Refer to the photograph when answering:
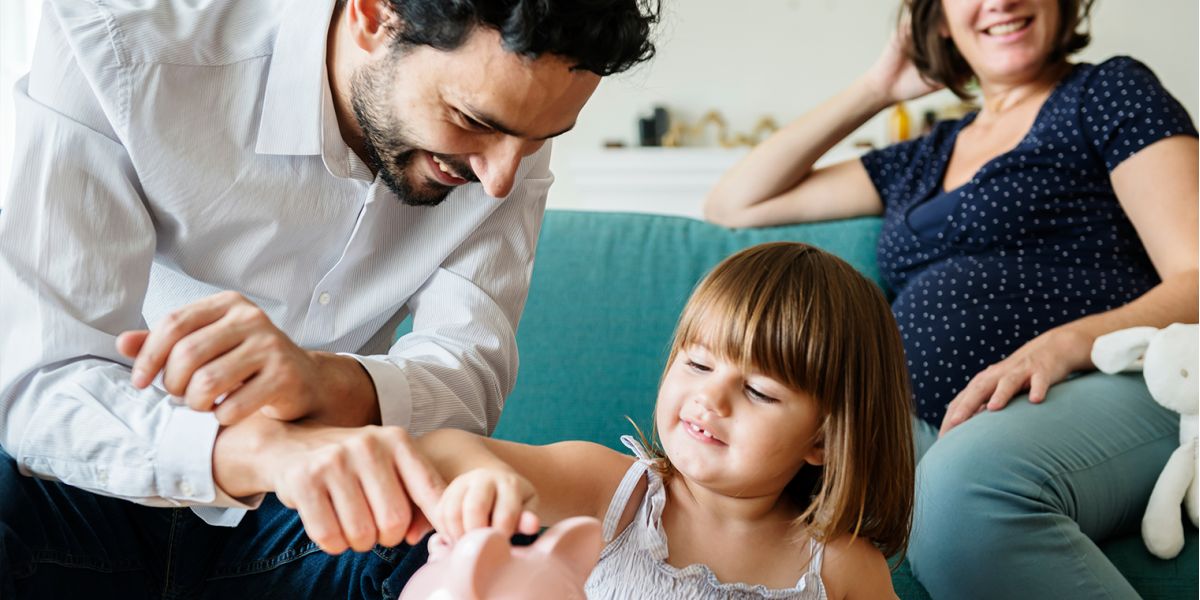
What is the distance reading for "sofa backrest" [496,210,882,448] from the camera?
6.38 ft

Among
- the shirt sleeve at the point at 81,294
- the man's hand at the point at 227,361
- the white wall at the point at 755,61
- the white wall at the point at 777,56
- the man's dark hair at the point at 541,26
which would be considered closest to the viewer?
the man's hand at the point at 227,361

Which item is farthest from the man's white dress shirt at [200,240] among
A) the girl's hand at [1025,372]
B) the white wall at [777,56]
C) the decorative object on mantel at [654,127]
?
the decorative object on mantel at [654,127]

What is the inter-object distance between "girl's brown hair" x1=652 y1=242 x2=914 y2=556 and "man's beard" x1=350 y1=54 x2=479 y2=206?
303mm

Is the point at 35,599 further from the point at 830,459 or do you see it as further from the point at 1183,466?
the point at 1183,466

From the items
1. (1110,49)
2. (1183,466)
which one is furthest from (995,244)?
(1110,49)

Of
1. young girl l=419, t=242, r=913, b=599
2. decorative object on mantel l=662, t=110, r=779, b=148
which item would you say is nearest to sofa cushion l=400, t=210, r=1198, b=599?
young girl l=419, t=242, r=913, b=599

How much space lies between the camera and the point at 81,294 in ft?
3.41

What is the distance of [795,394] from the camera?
3.80 feet

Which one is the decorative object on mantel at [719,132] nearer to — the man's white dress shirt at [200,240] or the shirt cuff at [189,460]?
the man's white dress shirt at [200,240]

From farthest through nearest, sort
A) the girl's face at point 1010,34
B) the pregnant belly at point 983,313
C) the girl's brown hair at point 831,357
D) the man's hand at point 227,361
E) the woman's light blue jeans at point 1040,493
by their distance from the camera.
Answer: the girl's face at point 1010,34
the pregnant belly at point 983,313
the woman's light blue jeans at point 1040,493
the girl's brown hair at point 831,357
the man's hand at point 227,361

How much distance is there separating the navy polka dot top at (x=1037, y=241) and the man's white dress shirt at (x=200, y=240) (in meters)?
0.75

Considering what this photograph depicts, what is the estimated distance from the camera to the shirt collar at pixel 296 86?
1.20 m

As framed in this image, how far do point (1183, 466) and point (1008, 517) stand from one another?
293 millimetres

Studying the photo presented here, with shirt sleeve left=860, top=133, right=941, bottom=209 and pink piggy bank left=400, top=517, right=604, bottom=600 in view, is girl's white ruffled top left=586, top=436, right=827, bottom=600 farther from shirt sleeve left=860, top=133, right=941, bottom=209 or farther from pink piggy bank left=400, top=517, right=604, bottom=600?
shirt sleeve left=860, top=133, right=941, bottom=209
